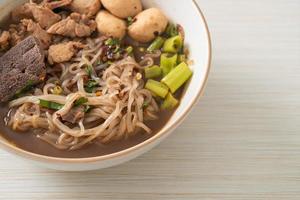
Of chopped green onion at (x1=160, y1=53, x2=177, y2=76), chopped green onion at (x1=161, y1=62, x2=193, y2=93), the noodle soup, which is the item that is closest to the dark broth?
the noodle soup

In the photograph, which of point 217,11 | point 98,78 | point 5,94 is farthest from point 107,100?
point 217,11

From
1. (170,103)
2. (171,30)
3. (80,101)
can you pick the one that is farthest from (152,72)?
(80,101)

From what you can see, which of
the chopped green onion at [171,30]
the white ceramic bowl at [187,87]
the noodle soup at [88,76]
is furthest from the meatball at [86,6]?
the chopped green onion at [171,30]

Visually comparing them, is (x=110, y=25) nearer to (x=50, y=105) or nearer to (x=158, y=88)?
(x=158, y=88)

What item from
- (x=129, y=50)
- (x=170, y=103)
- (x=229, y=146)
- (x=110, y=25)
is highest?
(x=110, y=25)

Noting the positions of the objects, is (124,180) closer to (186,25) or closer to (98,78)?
(98,78)

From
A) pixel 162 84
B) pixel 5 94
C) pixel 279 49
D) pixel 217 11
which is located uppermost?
pixel 5 94

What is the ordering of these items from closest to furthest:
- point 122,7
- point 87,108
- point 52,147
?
1. point 52,147
2. point 87,108
3. point 122,7
